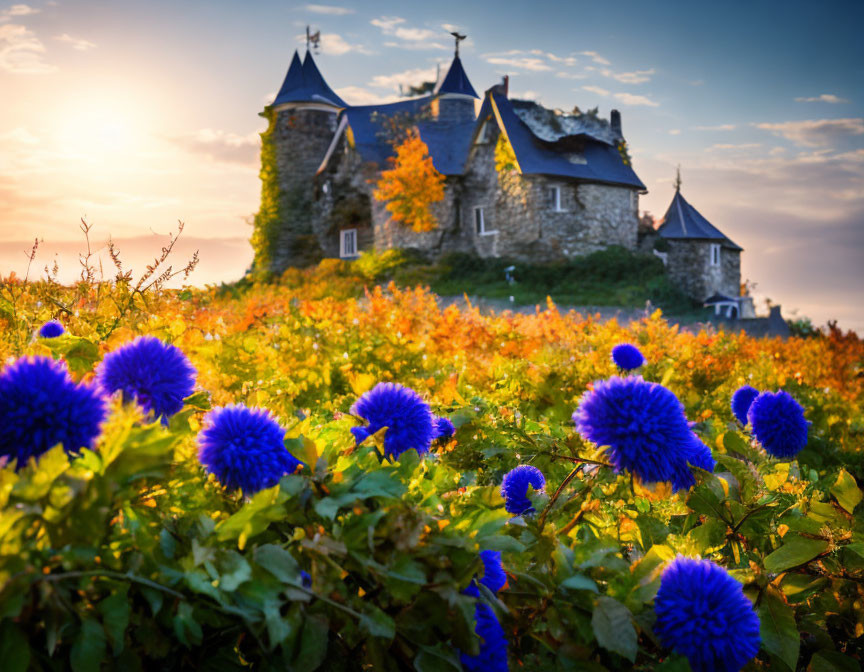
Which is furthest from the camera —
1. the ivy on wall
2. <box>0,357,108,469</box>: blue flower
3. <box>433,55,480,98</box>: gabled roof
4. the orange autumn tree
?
the ivy on wall

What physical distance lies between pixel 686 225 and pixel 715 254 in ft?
5.47

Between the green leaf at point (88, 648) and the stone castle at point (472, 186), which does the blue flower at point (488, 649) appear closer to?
the green leaf at point (88, 648)

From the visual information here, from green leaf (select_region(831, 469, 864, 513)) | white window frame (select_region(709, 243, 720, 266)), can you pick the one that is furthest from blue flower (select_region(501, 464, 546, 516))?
white window frame (select_region(709, 243, 720, 266))

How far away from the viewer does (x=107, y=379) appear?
1320mm

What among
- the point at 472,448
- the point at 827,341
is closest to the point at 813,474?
the point at 472,448

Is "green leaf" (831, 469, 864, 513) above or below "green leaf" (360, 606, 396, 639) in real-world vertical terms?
below

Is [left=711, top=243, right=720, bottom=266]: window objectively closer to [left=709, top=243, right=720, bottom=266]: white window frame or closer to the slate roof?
[left=709, top=243, right=720, bottom=266]: white window frame

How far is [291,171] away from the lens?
107 ft

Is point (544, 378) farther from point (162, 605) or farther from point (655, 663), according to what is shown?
point (162, 605)

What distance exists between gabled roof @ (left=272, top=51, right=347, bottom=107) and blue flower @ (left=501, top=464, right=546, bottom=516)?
32805mm

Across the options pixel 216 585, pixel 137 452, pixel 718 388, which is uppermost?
pixel 137 452

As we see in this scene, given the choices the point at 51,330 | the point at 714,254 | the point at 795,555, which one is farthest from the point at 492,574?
the point at 714,254

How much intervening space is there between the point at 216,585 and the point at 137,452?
0.22 m

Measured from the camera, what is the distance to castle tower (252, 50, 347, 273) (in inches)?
1278
